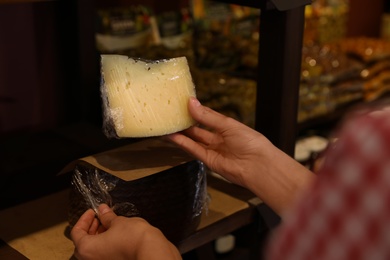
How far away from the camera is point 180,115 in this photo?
1128 millimetres

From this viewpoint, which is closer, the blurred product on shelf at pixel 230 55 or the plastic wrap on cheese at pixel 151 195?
the plastic wrap on cheese at pixel 151 195

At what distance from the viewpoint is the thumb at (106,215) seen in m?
1.08

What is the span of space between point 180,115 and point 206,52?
3.88 ft

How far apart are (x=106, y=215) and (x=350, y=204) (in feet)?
2.34

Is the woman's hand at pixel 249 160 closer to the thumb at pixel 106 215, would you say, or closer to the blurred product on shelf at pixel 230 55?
the thumb at pixel 106 215

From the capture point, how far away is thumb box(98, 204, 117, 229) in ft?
3.55

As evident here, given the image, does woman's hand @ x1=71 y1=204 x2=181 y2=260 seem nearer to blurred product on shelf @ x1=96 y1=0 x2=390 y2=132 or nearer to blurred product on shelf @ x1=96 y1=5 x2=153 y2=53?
blurred product on shelf @ x1=96 y1=0 x2=390 y2=132

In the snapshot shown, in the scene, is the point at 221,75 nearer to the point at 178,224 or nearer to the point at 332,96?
the point at 332,96

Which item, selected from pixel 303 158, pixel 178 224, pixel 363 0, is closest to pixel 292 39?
pixel 178 224

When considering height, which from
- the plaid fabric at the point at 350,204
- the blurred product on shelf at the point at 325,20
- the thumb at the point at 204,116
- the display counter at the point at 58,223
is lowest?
the display counter at the point at 58,223

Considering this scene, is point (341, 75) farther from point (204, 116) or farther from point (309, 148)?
point (204, 116)

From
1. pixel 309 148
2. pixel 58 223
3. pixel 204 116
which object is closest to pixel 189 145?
pixel 204 116

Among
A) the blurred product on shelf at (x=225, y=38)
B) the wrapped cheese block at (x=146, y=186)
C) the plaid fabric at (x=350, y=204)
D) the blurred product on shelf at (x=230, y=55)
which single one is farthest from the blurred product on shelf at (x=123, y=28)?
the plaid fabric at (x=350, y=204)

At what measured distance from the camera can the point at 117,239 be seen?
1.00m
